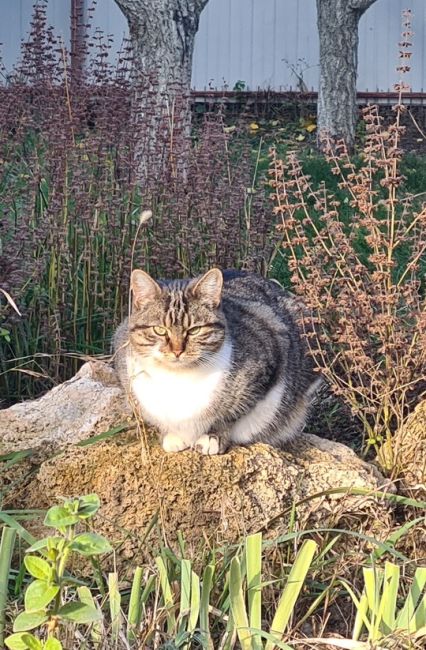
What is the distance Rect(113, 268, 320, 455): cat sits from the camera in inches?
144

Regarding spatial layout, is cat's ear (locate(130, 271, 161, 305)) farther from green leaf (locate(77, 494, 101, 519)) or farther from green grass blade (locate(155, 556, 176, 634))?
green leaf (locate(77, 494, 101, 519))

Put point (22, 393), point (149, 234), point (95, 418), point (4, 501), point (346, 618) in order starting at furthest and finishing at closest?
point (149, 234) → point (22, 393) → point (95, 418) → point (4, 501) → point (346, 618)

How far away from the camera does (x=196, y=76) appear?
15016mm

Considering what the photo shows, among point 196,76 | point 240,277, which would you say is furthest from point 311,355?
point 196,76

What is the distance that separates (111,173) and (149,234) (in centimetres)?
35

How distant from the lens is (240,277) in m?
4.43

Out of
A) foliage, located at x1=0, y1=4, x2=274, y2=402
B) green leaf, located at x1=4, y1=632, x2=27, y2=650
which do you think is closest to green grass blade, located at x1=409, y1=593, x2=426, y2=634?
green leaf, located at x1=4, y1=632, x2=27, y2=650

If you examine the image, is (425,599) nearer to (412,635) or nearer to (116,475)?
(412,635)

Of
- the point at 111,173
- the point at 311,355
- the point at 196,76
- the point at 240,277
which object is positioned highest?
the point at 196,76

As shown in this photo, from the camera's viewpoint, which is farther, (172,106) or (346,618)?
(172,106)

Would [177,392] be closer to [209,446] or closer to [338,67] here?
[209,446]

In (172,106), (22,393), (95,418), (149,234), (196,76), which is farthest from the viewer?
(196,76)

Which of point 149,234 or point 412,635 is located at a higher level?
point 149,234

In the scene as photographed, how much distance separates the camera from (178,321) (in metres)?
3.74
